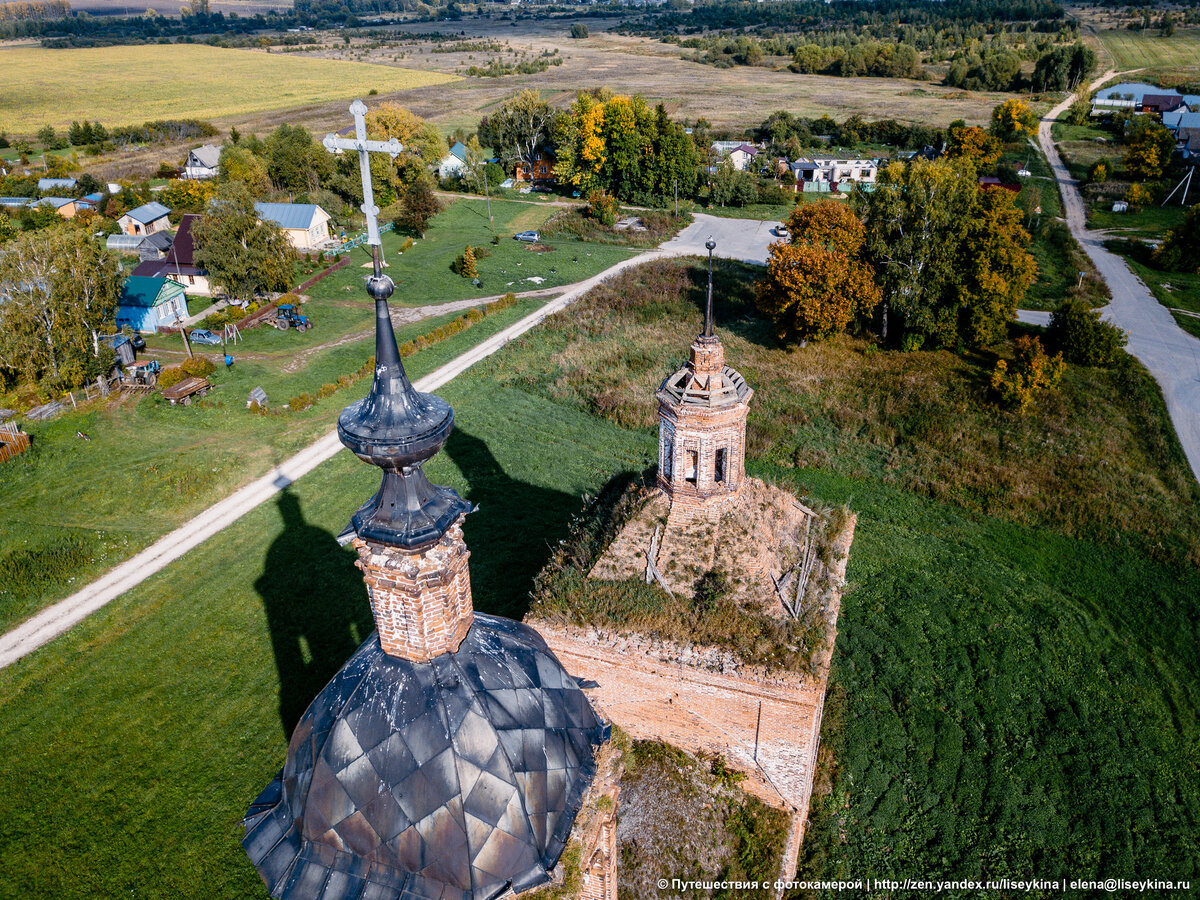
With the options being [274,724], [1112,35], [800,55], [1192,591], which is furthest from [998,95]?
[274,724]

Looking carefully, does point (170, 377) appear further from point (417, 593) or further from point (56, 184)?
point (56, 184)

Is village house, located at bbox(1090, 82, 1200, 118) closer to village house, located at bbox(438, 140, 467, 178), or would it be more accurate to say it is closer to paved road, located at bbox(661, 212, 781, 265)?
paved road, located at bbox(661, 212, 781, 265)

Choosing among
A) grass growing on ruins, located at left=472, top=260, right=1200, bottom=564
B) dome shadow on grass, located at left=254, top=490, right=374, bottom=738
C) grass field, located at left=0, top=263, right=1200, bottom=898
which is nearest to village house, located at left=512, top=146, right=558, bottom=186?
grass growing on ruins, located at left=472, top=260, right=1200, bottom=564

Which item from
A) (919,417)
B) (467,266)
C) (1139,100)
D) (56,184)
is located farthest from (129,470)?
(1139,100)

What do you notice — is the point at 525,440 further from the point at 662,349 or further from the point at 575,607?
the point at 575,607

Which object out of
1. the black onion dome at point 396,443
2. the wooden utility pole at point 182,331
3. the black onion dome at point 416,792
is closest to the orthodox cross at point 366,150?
the black onion dome at point 396,443

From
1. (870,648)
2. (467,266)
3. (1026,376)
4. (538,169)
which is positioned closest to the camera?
(870,648)

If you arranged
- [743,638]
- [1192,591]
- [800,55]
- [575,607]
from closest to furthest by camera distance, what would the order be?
[743,638], [575,607], [1192,591], [800,55]
